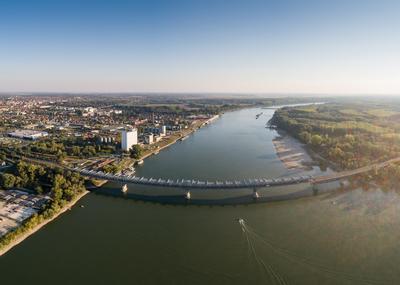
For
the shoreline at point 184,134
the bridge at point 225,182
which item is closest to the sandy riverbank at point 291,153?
the bridge at point 225,182

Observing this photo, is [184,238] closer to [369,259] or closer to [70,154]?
[369,259]

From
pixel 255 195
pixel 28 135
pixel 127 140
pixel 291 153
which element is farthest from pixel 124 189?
pixel 28 135

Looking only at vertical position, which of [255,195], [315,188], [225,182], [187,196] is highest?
[225,182]

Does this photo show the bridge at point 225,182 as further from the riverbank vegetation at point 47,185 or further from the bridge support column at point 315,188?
the riverbank vegetation at point 47,185

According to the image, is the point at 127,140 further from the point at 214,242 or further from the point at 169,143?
the point at 214,242

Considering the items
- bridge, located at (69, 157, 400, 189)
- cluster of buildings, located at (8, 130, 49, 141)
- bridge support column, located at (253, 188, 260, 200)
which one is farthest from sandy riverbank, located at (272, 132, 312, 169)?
cluster of buildings, located at (8, 130, 49, 141)
